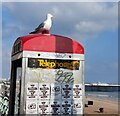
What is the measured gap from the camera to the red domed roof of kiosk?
5.43 metres

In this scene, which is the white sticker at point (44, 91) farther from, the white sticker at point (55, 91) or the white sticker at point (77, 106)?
the white sticker at point (77, 106)

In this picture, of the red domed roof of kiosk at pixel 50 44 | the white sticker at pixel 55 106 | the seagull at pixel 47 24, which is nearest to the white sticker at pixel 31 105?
the white sticker at pixel 55 106

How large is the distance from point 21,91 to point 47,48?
0.93 metres

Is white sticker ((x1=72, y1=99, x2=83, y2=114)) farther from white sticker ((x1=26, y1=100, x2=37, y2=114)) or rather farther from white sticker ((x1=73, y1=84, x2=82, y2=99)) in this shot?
white sticker ((x1=26, y1=100, x2=37, y2=114))

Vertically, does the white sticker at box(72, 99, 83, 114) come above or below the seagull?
below

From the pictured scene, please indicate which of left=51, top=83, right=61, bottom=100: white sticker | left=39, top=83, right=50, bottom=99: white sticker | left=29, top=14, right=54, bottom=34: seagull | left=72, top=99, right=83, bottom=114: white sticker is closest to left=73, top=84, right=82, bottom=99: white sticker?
left=72, top=99, right=83, bottom=114: white sticker

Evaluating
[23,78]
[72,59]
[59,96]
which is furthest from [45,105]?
[72,59]

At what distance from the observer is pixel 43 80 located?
534 cm

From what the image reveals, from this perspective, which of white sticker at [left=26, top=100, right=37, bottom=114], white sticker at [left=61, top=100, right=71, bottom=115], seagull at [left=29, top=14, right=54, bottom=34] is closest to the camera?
white sticker at [left=26, top=100, right=37, bottom=114]

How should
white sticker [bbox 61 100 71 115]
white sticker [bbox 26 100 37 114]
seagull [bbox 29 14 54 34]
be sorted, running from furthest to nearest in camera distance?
1. seagull [bbox 29 14 54 34]
2. white sticker [bbox 61 100 71 115]
3. white sticker [bbox 26 100 37 114]

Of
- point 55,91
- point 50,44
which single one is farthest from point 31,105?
point 50,44

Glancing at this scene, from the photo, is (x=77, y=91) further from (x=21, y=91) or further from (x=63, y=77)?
(x=21, y=91)

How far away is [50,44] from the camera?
217 inches

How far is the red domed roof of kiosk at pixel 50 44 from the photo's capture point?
543 cm
